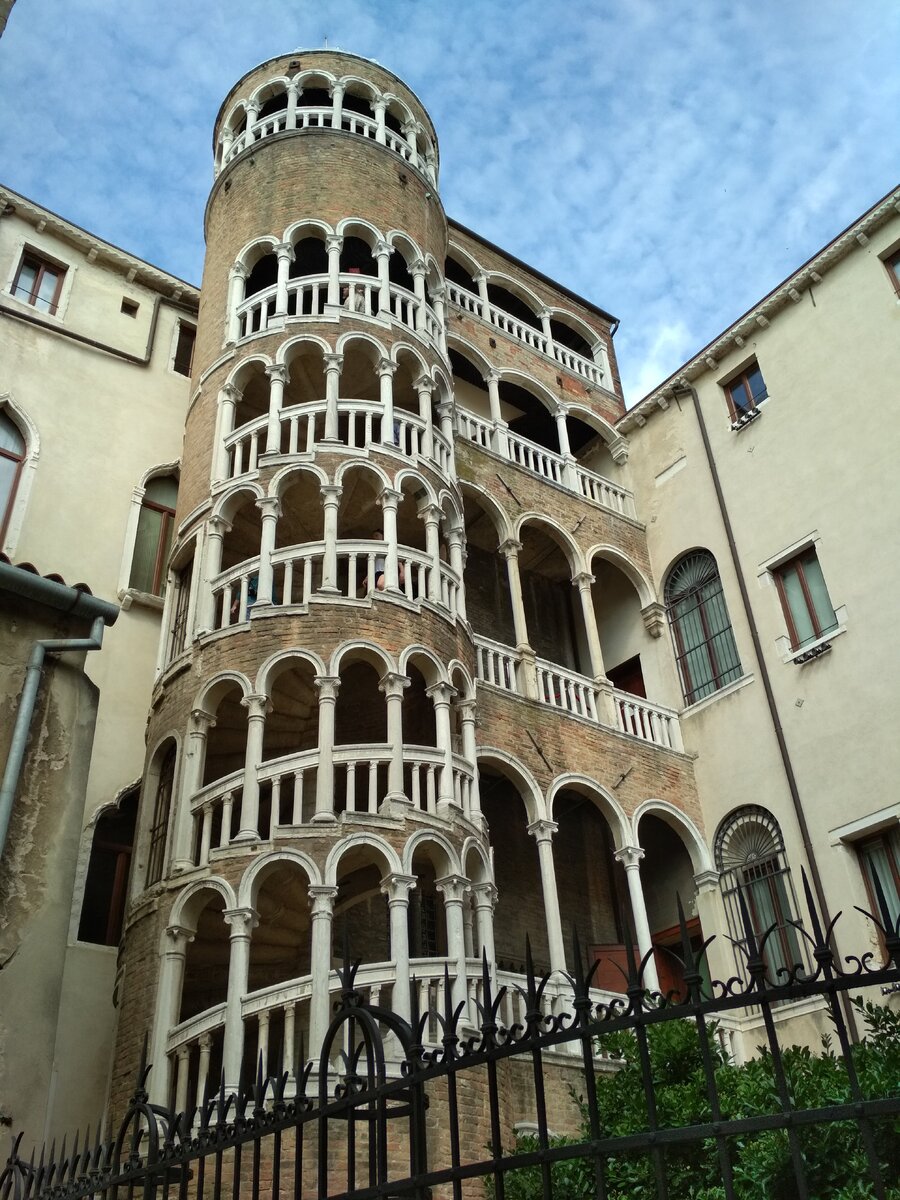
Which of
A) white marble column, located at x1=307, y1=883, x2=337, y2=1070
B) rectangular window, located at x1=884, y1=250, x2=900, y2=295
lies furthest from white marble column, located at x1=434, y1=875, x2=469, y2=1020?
rectangular window, located at x1=884, y1=250, x2=900, y2=295

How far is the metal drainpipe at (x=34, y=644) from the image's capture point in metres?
7.19

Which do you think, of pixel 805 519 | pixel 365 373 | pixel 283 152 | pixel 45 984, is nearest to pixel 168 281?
pixel 283 152

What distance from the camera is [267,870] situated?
12523mm

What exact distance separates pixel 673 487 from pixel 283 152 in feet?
30.4

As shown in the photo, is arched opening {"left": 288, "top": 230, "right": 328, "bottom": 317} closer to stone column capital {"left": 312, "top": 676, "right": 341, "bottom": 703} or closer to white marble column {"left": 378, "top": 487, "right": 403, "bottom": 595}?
white marble column {"left": 378, "top": 487, "right": 403, "bottom": 595}

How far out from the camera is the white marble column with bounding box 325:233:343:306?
57.2ft

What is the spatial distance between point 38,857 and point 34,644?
1.42 m

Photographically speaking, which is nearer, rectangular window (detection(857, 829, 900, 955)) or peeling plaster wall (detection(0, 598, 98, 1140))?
peeling plaster wall (detection(0, 598, 98, 1140))

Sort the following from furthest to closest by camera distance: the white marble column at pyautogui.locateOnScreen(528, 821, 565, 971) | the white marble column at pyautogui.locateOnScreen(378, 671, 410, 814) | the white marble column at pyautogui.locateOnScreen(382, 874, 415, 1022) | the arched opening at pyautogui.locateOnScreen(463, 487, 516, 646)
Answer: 1. the arched opening at pyautogui.locateOnScreen(463, 487, 516, 646)
2. the white marble column at pyautogui.locateOnScreen(528, 821, 565, 971)
3. the white marble column at pyautogui.locateOnScreen(378, 671, 410, 814)
4. the white marble column at pyautogui.locateOnScreen(382, 874, 415, 1022)

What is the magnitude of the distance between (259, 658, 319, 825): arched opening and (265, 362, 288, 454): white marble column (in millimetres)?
3357

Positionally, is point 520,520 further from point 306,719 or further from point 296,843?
point 296,843

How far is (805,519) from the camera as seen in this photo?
18.2 meters

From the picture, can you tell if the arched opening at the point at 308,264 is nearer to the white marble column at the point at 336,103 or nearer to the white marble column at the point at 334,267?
the white marble column at the point at 334,267

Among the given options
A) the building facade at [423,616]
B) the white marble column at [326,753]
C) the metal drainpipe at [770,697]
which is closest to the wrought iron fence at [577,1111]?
the metal drainpipe at [770,697]
